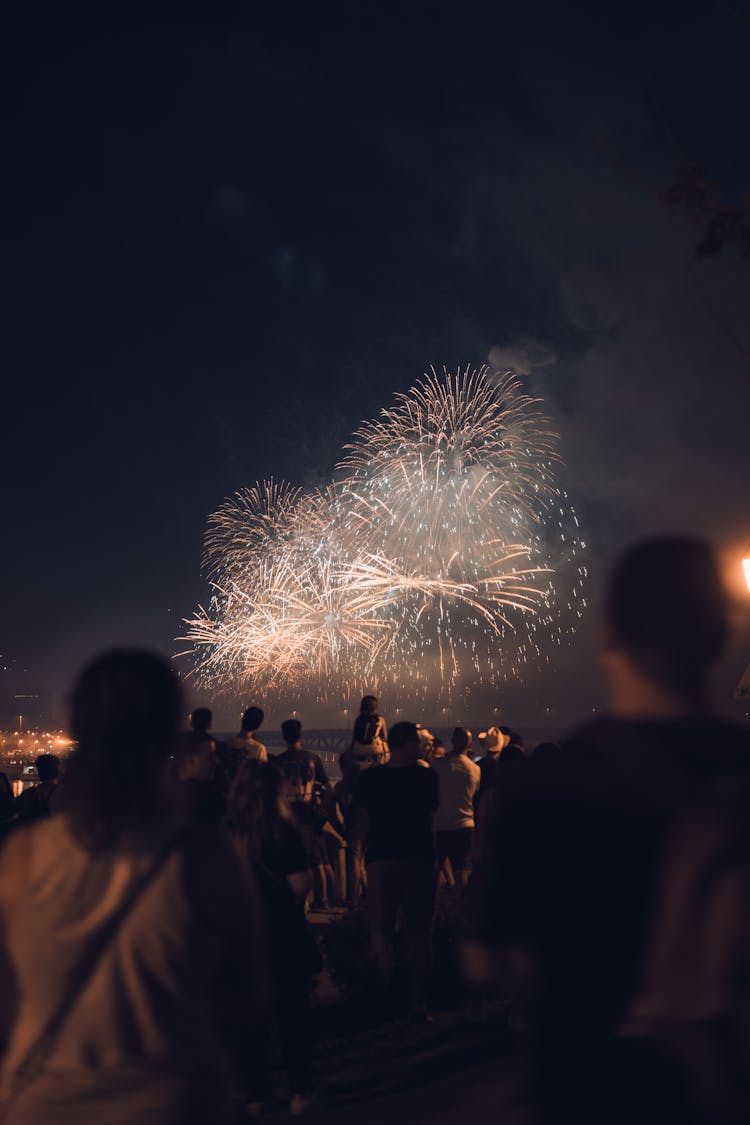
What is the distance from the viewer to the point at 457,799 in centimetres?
1029

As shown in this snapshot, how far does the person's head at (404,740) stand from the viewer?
7.39 metres

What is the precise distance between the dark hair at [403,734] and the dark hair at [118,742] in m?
4.81

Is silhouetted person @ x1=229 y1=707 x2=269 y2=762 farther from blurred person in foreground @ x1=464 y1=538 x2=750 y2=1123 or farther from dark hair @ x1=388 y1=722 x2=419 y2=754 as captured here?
blurred person in foreground @ x1=464 y1=538 x2=750 y2=1123

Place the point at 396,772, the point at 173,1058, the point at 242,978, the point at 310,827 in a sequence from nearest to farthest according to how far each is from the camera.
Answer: the point at 173,1058
the point at 242,978
the point at 396,772
the point at 310,827

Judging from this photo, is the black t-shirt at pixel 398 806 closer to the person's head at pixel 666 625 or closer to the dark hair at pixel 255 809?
the dark hair at pixel 255 809

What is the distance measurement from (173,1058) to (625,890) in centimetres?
110

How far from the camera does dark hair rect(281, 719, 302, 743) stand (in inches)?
371

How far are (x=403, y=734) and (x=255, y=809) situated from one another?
1953 millimetres

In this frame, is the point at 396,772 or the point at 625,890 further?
the point at 396,772

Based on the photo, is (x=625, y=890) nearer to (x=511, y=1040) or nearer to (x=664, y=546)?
(x=664, y=546)

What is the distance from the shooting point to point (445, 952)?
9.16m

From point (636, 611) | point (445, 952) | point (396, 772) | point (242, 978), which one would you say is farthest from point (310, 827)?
point (636, 611)

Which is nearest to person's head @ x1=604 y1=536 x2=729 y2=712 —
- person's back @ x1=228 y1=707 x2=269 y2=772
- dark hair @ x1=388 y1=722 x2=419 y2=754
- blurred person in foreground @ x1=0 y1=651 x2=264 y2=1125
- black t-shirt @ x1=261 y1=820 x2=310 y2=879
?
blurred person in foreground @ x1=0 y1=651 x2=264 y2=1125

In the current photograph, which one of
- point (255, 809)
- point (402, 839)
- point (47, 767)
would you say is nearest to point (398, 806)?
point (402, 839)
